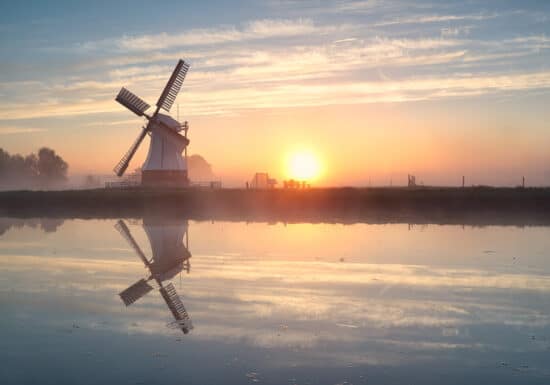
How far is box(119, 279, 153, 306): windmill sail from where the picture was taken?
1715cm

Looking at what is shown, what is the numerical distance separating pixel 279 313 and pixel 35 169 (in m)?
139

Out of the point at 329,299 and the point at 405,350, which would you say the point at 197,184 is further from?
the point at 405,350

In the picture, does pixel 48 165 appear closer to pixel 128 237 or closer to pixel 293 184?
pixel 293 184

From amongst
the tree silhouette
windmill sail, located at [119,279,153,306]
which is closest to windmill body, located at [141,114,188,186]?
windmill sail, located at [119,279,153,306]

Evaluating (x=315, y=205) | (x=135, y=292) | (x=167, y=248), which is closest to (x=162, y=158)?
(x=315, y=205)

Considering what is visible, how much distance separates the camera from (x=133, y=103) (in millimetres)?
61781

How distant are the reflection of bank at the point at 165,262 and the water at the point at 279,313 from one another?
0.40 feet

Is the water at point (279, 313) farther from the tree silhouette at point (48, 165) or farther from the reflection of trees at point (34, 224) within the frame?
the tree silhouette at point (48, 165)

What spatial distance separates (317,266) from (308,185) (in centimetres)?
5085

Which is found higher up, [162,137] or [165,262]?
[162,137]

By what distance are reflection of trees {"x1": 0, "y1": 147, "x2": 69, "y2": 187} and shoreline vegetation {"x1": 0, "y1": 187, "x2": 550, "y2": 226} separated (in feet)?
268

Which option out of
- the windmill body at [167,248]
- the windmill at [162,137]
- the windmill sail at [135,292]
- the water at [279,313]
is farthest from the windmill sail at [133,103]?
the windmill sail at [135,292]

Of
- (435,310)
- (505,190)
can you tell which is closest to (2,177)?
(505,190)

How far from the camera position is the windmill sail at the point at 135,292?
17.2 m
